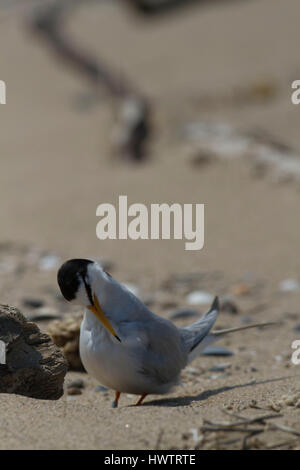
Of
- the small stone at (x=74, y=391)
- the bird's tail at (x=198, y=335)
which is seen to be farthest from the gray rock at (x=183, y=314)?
the small stone at (x=74, y=391)

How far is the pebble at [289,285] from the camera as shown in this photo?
17.9 feet

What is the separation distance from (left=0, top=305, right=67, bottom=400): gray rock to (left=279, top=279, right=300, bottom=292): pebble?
2.60 meters

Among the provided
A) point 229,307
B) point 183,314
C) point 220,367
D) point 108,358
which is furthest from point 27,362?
point 229,307

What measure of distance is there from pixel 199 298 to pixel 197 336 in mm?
1688

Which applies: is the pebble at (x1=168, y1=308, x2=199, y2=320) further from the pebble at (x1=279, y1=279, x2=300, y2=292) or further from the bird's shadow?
the bird's shadow

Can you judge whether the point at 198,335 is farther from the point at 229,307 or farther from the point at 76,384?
the point at 229,307

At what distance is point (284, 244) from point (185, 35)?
12171 mm

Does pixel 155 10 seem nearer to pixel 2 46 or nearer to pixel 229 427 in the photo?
pixel 2 46

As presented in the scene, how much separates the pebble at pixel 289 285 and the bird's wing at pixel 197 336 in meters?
1.84

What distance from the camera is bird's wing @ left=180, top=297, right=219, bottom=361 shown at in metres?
3.50

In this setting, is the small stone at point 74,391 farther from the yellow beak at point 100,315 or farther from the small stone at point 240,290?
the small stone at point 240,290

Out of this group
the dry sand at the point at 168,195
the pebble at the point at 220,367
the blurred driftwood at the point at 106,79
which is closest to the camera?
the dry sand at the point at 168,195

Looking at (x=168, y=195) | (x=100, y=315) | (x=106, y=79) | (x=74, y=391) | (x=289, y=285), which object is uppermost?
(x=106, y=79)

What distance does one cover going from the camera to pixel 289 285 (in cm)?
552
